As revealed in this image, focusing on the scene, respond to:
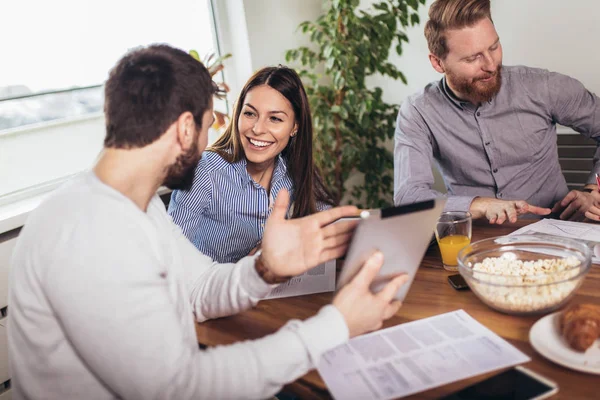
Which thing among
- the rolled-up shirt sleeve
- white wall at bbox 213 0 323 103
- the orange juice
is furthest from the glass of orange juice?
white wall at bbox 213 0 323 103

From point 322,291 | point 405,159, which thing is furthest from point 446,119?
point 322,291

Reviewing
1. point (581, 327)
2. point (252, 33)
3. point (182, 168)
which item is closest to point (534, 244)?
point (581, 327)

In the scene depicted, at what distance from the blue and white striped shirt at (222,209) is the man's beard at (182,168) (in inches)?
26.1

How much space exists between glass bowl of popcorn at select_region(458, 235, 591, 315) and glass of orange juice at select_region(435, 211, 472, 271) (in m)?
0.08

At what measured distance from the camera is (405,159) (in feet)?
6.51

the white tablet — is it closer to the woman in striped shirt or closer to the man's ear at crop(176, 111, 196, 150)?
the man's ear at crop(176, 111, 196, 150)

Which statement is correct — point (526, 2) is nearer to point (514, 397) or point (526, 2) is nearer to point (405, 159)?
point (405, 159)

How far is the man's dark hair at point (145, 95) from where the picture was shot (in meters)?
0.89

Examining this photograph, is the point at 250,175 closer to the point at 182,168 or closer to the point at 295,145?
the point at 295,145

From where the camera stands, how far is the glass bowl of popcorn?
97 cm

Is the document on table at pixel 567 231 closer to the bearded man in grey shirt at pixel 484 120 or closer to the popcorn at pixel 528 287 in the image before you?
the popcorn at pixel 528 287

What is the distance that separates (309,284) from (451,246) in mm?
361

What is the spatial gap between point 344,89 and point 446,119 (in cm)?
96

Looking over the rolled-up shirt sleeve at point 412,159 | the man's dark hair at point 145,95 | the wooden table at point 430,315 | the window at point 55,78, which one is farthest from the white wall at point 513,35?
the man's dark hair at point 145,95
